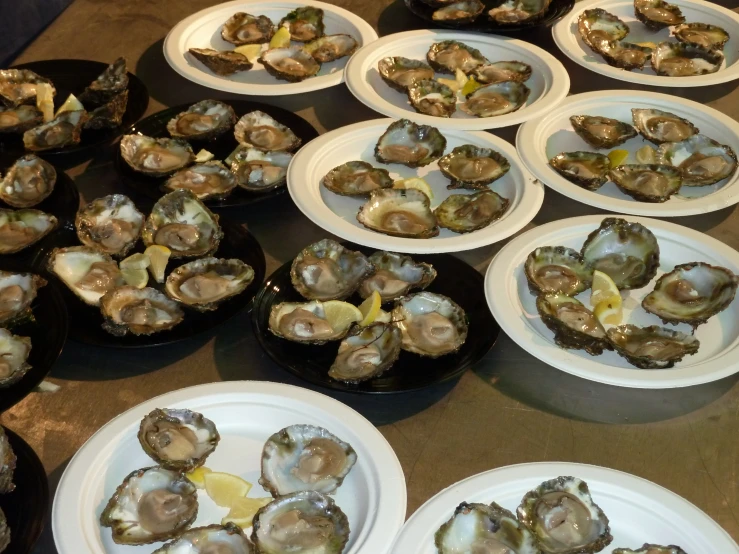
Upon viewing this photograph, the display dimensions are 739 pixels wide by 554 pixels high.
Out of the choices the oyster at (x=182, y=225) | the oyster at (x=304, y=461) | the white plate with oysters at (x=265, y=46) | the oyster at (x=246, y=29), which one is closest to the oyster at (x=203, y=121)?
the white plate with oysters at (x=265, y=46)

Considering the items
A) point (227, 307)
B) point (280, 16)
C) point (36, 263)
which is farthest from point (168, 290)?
point (280, 16)

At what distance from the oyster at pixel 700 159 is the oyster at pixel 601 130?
0.11 meters

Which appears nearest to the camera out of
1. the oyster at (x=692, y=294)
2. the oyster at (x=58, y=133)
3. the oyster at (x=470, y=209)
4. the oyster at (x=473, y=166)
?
the oyster at (x=692, y=294)

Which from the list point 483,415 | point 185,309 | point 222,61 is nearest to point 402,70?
point 222,61

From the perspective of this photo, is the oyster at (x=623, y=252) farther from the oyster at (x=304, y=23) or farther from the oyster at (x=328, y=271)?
the oyster at (x=304, y=23)

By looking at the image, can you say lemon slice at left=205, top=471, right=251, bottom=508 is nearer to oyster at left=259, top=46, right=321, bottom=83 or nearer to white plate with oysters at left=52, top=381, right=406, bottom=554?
white plate with oysters at left=52, top=381, right=406, bottom=554

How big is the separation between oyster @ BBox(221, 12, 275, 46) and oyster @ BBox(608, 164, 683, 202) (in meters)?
1.27

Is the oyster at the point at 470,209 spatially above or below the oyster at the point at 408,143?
below

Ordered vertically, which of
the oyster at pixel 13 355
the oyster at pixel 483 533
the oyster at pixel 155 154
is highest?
the oyster at pixel 155 154

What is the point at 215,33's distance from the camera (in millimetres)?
2443

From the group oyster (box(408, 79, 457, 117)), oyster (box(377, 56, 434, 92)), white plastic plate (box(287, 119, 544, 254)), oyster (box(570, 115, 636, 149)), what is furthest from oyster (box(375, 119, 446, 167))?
oyster (box(570, 115, 636, 149))

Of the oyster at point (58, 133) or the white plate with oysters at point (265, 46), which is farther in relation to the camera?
the white plate with oysters at point (265, 46)

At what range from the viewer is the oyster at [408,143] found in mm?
1897

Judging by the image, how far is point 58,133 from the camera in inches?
76.5
